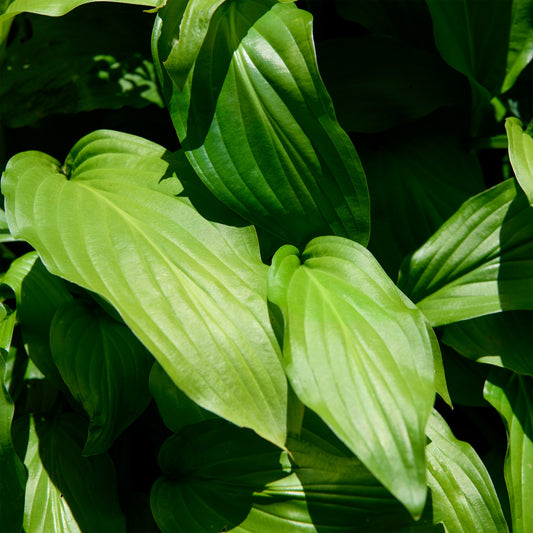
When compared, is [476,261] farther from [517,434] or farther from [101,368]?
[101,368]

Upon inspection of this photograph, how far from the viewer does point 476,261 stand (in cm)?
108

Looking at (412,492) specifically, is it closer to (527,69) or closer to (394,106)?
(394,106)

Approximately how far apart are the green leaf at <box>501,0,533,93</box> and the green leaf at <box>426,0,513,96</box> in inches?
0.5

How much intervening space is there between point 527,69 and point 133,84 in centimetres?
100

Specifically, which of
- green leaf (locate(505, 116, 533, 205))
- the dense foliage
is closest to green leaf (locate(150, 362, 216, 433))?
the dense foliage

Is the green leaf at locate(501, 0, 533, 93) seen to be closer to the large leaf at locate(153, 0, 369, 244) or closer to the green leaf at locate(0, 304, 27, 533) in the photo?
the large leaf at locate(153, 0, 369, 244)

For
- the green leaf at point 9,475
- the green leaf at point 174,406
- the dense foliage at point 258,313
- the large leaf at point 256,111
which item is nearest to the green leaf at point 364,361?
the dense foliage at point 258,313

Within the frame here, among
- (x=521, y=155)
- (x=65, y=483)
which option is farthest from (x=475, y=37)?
(x=65, y=483)

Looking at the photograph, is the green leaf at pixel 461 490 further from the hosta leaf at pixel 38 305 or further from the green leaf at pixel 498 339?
the hosta leaf at pixel 38 305

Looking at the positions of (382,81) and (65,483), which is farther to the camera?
(382,81)

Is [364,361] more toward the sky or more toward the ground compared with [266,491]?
more toward the sky

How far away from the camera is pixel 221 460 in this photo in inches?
37.6

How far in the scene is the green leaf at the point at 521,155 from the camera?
1.00 metres

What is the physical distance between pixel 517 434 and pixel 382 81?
2.69 ft
